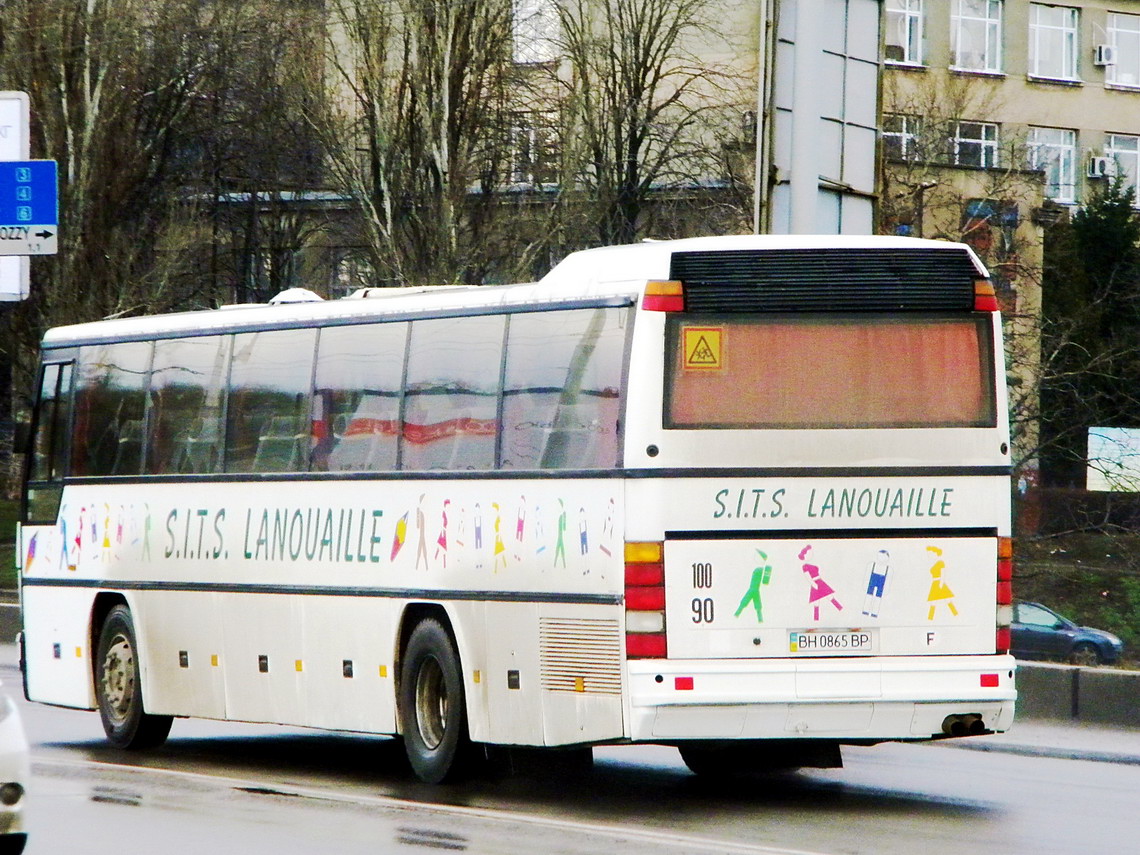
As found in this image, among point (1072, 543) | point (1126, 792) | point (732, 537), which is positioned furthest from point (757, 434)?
point (1072, 543)

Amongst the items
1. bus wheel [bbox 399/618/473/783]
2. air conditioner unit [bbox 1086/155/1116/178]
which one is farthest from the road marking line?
air conditioner unit [bbox 1086/155/1116/178]

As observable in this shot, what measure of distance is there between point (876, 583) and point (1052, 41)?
5930 cm

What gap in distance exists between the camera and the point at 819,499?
37.3ft

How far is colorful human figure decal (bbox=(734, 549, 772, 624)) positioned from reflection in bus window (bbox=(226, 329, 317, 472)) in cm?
354

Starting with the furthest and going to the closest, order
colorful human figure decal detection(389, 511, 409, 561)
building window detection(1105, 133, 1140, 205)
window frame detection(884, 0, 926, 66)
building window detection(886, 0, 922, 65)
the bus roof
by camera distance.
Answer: building window detection(1105, 133, 1140, 205), window frame detection(884, 0, 926, 66), building window detection(886, 0, 922, 65), colorful human figure decal detection(389, 511, 409, 561), the bus roof

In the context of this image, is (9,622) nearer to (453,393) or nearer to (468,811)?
(453,393)

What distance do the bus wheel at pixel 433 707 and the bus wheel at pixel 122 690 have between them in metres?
3.03

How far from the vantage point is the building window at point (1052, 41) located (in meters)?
67.4

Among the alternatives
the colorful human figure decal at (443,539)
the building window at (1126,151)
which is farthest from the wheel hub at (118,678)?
the building window at (1126,151)

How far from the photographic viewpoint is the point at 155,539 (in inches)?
594

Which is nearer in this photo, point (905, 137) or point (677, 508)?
point (677, 508)

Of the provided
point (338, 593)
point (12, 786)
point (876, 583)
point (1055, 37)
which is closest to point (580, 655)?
point (876, 583)

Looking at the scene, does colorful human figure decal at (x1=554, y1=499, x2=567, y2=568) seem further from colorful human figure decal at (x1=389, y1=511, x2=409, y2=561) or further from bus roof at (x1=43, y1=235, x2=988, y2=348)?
colorful human figure decal at (x1=389, y1=511, x2=409, y2=561)

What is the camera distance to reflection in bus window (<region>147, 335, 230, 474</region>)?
14641 millimetres
